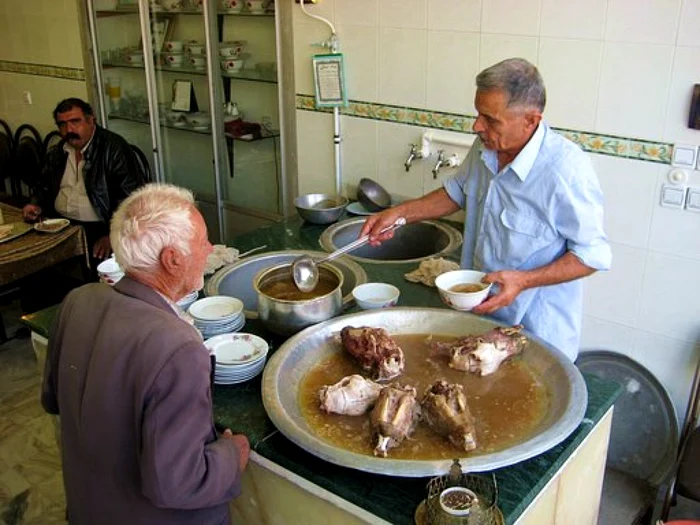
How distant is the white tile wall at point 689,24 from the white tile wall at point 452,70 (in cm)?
84

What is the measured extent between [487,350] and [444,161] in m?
1.57

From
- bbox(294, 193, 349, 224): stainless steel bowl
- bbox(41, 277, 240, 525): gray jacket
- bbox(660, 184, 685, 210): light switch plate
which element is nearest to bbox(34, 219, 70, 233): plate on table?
bbox(294, 193, 349, 224): stainless steel bowl

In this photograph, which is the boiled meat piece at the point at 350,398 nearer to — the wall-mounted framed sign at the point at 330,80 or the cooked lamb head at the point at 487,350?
the cooked lamb head at the point at 487,350

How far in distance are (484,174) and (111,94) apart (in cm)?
375

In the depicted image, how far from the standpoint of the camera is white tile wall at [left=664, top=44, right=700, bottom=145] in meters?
2.51

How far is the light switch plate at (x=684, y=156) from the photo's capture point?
2.59 metres

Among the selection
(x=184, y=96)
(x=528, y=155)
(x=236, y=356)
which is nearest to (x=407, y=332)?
(x=236, y=356)

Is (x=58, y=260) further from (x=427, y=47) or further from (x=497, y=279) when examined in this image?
(x=497, y=279)

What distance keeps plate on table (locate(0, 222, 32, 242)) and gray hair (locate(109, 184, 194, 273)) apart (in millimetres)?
2421

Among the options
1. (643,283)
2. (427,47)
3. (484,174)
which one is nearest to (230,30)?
(427,47)

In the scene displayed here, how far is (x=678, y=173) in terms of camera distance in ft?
8.65

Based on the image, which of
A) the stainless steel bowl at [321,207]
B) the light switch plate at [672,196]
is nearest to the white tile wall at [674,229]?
the light switch plate at [672,196]

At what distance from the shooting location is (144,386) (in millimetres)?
1428

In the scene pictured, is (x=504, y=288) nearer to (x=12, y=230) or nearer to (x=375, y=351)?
(x=375, y=351)
